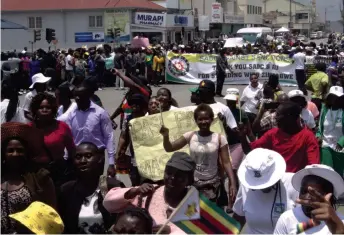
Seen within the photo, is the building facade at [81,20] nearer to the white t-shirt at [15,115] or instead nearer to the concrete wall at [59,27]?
the concrete wall at [59,27]

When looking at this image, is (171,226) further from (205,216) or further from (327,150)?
(327,150)

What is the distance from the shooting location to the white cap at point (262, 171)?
4082mm

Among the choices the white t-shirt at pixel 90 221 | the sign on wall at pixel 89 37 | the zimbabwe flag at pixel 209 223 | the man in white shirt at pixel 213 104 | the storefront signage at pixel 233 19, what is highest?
the storefront signage at pixel 233 19

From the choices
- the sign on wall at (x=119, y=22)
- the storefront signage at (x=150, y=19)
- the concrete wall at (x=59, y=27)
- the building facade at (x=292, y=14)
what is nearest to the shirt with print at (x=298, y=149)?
the sign on wall at (x=119, y=22)

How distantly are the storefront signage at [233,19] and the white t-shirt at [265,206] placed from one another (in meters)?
76.0

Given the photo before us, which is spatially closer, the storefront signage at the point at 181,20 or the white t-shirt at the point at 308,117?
the white t-shirt at the point at 308,117

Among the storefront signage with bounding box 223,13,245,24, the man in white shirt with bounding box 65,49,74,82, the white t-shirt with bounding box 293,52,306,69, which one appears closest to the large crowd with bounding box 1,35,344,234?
the white t-shirt with bounding box 293,52,306,69

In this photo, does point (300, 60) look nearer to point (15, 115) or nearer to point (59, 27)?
point (15, 115)

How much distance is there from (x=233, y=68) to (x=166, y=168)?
1966 centimetres

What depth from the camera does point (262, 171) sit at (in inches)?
161

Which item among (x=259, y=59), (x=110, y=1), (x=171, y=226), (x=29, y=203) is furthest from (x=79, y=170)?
(x=110, y=1)

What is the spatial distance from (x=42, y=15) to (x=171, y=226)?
47.9 m

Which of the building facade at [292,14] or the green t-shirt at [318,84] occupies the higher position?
the building facade at [292,14]

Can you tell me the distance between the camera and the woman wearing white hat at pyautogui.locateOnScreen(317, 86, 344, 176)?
7.38 m
